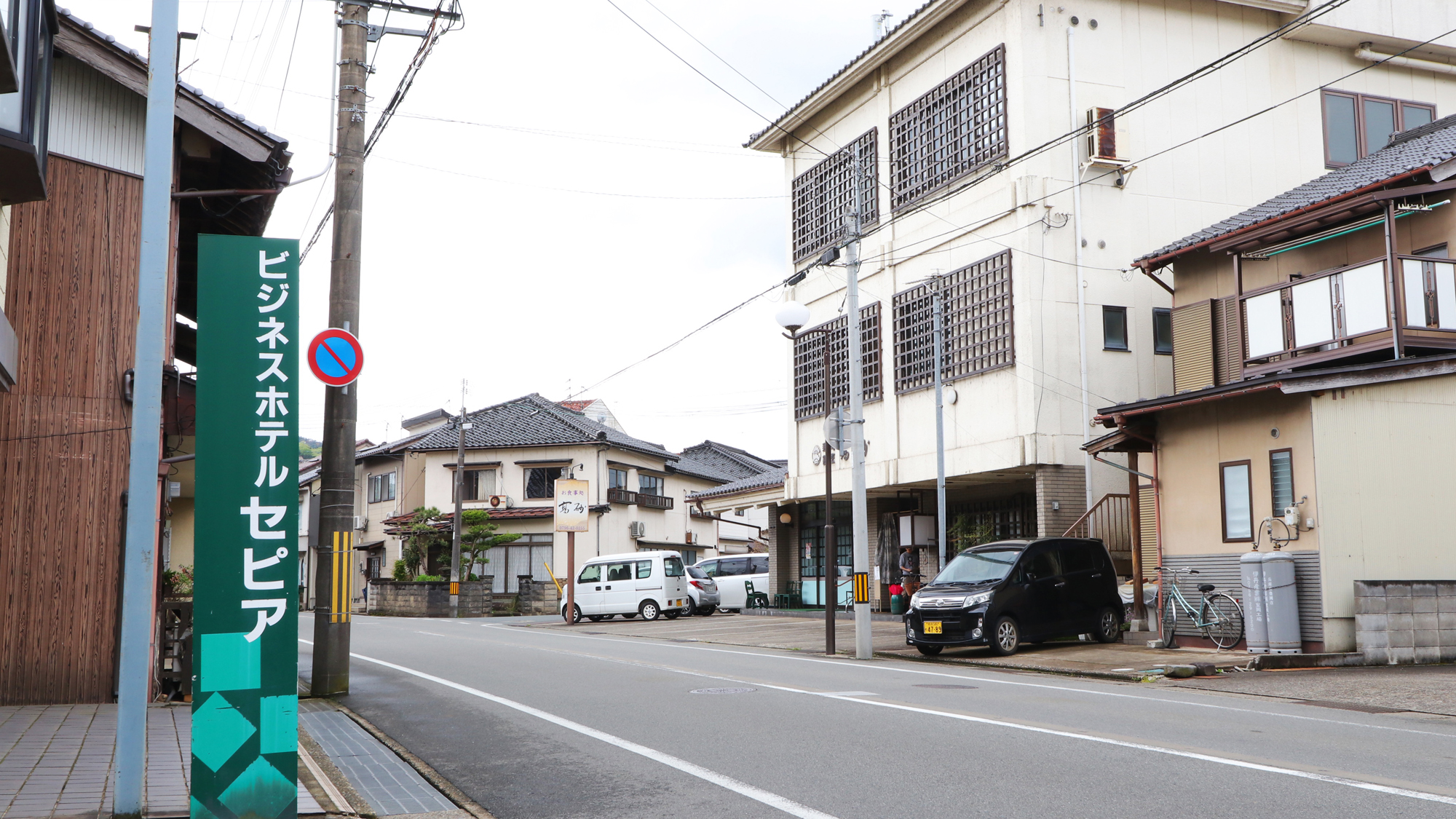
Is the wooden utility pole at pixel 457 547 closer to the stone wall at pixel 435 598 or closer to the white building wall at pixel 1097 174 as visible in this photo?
the stone wall at pixel 435 598

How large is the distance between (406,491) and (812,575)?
81.9 feet

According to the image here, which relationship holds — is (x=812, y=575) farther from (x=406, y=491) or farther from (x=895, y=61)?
(x=406, y=491)

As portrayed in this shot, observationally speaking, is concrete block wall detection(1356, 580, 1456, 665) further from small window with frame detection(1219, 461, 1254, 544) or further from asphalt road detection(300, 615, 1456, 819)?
asphalt road detection(300, 615, 1456, 819)

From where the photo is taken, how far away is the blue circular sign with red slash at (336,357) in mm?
11328

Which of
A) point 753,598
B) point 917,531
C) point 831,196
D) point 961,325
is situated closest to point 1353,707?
point 961,325

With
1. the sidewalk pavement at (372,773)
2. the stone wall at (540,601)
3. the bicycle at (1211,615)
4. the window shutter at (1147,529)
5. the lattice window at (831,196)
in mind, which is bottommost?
the stone wall at (540,601)

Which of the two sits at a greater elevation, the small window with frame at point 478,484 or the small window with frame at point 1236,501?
the small window with frame at point 478,484

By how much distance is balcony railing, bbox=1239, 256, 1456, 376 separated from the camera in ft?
57.2

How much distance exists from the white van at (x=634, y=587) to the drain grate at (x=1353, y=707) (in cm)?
2132

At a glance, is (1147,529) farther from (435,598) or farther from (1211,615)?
(435,598)

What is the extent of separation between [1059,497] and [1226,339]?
4317 mm

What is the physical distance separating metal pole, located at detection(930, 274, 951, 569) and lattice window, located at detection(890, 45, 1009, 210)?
258 cm

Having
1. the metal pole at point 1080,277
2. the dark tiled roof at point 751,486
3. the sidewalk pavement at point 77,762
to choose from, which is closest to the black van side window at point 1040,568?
the metal pole at point 1080,277

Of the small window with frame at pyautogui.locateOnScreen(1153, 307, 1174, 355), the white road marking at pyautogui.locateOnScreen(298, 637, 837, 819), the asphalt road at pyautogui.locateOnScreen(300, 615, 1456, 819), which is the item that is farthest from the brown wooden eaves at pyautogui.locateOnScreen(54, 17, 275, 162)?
the small window with frame at pyautogui.locateOnScreen(1153, 307, 1174, 355)
